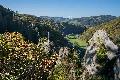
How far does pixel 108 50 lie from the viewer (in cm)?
4153

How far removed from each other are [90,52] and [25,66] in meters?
9.69

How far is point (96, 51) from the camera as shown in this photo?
139 ft

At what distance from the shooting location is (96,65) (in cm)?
4031

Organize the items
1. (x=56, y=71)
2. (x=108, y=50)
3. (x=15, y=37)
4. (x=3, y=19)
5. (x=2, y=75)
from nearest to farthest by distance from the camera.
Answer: (x=2, y=75), (x=56, y=71), (x=108, y=50), (x=15, y=37), (x=3, y=19)

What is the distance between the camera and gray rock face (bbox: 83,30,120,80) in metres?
39.6

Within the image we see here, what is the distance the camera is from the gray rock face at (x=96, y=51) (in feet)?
130

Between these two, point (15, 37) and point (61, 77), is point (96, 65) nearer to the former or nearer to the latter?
point (61, 77)

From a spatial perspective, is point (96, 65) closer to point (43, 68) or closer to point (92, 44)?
point (92, 44)

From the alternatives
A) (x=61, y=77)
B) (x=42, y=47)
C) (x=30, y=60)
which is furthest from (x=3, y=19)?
(x=61, y=77)

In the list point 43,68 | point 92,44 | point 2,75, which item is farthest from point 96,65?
point 2,75

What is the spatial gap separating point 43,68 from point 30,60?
7.82ft

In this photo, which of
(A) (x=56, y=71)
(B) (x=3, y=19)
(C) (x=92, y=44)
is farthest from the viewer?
(B) (x=3, y=19)

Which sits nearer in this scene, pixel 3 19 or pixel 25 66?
pixel 25 66

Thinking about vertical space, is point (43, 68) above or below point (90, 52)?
below
